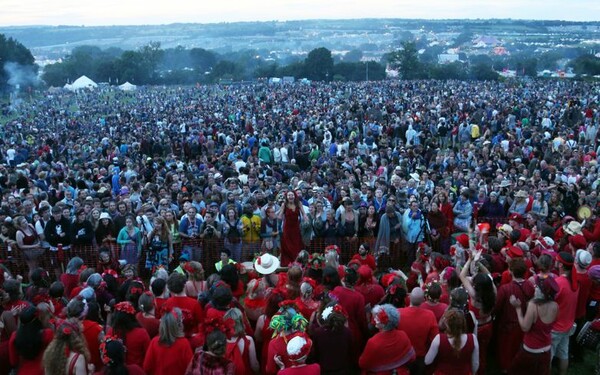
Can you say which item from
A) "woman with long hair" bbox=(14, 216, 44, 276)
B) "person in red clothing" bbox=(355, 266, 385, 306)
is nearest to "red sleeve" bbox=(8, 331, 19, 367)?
"person in red clothing" bbox=(355, 266, 385, 306)

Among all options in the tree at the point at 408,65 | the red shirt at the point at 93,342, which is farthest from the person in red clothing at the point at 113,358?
the tree at the point at 408,65

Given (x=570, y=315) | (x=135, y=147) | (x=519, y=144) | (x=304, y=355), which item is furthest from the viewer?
(x=135, y=147)

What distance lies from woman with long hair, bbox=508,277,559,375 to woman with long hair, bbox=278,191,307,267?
404cm

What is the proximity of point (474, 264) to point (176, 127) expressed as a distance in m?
22.5

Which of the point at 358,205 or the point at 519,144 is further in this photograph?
the point at 519,144

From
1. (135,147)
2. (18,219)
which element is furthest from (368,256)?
(135,147)

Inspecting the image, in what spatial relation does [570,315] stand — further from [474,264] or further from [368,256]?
[368,256]

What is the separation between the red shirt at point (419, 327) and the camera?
190 inches

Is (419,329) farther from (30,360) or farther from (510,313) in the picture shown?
(30,360)

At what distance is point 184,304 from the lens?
5.20 metres

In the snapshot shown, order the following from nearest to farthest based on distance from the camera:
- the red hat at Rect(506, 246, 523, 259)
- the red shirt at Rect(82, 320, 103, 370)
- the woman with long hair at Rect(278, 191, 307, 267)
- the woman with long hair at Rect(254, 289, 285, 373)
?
the red shirt at Rect(82, 320, 103, 370)
the woman with long hair at Rect(254, 289, 285, 373)
the red hat at Rect(506, 246, 523, 259)
the woman with long hair at Rect(278, 191, 307, 267)

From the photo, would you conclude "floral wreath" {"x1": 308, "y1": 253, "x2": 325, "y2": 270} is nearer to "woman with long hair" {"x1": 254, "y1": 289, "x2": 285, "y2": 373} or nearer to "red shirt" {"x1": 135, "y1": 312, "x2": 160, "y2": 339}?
"woman with long hair" {"x1": 254, "y1": 289, "x2": 285, "y2": 373}

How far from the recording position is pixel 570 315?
5.38m

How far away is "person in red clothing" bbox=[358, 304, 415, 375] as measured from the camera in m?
4.43
